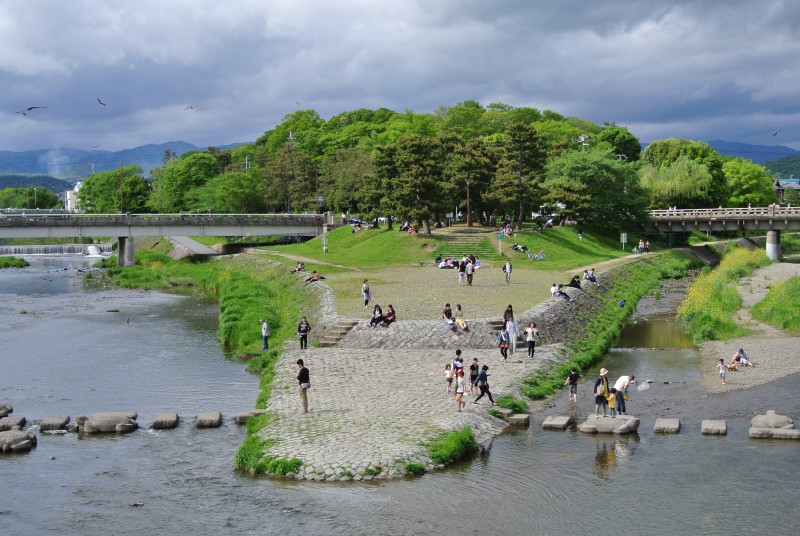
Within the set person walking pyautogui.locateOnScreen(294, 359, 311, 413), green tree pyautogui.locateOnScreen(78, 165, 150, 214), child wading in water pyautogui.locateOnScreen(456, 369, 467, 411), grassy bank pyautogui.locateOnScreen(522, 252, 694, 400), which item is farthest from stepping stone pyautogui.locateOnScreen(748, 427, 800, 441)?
green tree pyautogui.locateOnScreen(78, 165, 150, 214)

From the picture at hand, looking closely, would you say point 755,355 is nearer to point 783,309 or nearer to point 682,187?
point 783,309

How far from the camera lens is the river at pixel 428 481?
19.2 meters

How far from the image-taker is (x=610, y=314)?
161 ft

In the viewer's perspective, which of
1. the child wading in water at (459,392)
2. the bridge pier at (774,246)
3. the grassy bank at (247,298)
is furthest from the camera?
the bridge pier at (774,246)

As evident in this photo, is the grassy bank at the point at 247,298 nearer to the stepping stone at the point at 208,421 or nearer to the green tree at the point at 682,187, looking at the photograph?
the stepping stone at the point at 208,421

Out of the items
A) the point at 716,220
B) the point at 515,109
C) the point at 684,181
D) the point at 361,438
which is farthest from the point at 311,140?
the point at 361,438

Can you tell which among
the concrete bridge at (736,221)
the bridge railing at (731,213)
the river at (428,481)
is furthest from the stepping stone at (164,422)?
the bridge railing at (731,213)

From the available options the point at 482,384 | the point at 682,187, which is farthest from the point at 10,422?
the point at 682,187

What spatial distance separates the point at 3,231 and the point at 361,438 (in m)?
75.2

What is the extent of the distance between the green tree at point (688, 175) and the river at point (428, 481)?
253ft

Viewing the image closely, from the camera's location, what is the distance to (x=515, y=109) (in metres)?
166

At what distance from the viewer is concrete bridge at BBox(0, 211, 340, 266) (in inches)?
3487

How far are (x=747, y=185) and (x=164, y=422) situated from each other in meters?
114

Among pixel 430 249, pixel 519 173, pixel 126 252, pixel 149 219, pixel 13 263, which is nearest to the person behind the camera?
pixel 430 249
